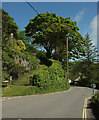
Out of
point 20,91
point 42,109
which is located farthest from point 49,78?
point 42,109

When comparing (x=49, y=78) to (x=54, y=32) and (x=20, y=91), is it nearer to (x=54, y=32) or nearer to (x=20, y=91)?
(x=20, y=91)

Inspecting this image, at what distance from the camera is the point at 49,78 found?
2472cm

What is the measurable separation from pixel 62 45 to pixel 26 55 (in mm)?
12267

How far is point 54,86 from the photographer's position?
84.1ft

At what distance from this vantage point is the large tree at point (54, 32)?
115ft

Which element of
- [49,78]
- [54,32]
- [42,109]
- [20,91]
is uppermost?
[54,32]

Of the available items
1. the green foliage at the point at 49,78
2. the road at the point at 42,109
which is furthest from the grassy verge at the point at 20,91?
the road at the point at 42,109

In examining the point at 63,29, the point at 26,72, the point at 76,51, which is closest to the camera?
the point at 26,72

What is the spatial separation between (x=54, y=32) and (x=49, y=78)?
14756 millimetres

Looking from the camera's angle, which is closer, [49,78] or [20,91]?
[20,91]

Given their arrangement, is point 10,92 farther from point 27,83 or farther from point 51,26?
point 51,26

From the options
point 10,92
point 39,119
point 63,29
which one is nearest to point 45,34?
point 63,29

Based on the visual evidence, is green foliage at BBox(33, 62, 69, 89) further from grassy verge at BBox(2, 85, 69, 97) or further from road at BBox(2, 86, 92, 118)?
road at BBox(2, 86, 92, 118)

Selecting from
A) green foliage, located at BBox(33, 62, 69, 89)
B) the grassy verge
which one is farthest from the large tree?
the grassy verge
